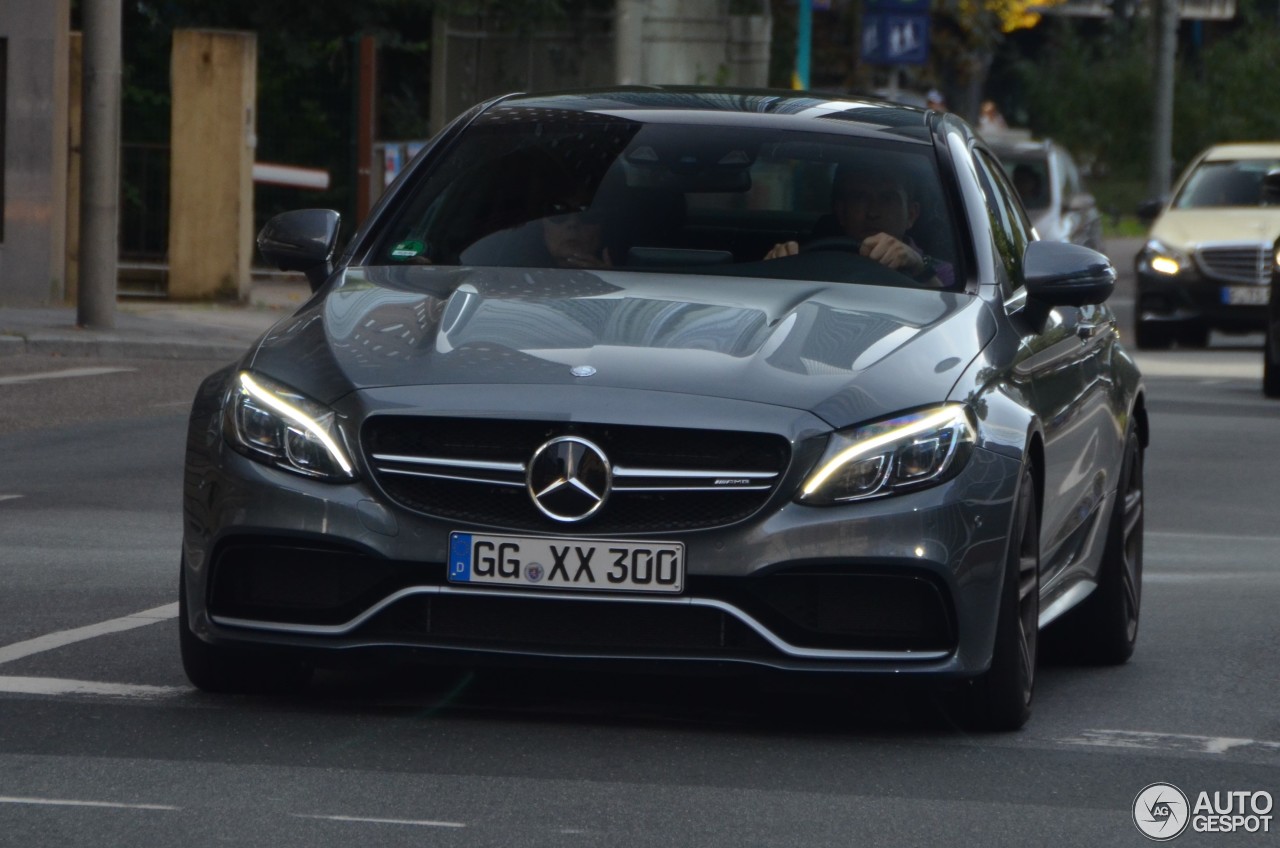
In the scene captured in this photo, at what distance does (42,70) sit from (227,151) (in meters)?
1.90

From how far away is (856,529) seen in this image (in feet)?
19.3

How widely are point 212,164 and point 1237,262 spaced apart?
8544 mm

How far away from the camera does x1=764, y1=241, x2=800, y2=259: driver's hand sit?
706 cm

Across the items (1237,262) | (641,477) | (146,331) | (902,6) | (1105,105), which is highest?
(902,6)

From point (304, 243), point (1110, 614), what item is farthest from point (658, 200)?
point (1110, 614)

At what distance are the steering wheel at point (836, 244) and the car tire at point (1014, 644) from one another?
888 mm

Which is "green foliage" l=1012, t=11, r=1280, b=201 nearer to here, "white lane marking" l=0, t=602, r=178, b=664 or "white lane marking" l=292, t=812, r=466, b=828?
"white lane marking" l=0, t=602, r=178, b=664

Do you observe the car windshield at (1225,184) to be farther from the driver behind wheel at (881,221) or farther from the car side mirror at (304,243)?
the car side mirror at (304,243)

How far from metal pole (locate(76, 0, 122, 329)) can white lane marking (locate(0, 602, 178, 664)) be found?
38.1 ft

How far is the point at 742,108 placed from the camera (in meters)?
7.53

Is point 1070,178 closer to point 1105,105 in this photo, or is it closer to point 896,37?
point 896,37

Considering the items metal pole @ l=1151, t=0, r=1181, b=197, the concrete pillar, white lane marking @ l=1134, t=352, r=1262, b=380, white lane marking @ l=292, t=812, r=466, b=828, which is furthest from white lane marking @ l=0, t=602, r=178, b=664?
metal pole @ l=1151, t=0, r=1181, b=197

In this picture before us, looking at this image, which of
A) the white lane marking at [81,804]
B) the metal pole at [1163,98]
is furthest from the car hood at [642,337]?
the metal pole at [1163,98]

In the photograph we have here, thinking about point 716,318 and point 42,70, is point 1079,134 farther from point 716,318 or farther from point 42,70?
point 716,318
